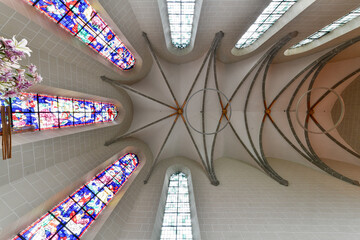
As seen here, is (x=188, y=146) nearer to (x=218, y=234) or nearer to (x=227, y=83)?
(x=227, y=83)

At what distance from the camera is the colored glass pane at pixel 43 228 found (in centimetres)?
564

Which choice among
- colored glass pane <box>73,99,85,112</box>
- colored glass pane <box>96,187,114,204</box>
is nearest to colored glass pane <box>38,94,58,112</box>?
colored glass pane <box>73,99,85,112</box>

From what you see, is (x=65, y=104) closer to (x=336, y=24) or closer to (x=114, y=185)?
(x=114, y=185)

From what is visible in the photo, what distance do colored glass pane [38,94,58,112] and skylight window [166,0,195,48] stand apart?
21.6 ft

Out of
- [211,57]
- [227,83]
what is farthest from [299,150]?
[211,57]

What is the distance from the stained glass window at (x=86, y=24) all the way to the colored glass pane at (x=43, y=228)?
7112mm

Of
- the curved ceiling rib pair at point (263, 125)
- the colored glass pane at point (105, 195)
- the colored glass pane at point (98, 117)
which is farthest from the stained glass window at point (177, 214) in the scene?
the colored glass pane at point (98, 117)

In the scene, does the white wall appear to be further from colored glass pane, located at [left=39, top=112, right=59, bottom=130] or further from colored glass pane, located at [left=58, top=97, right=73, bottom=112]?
colored glass pane, located at [left=58, top=97, right=73, bottom=112]

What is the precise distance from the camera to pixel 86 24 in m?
7.70

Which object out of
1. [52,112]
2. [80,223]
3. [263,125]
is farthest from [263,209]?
[52,112]

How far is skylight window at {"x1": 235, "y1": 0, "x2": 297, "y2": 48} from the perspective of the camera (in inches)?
289

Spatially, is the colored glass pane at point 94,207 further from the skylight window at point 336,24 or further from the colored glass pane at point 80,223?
the skylight window at point 336,24

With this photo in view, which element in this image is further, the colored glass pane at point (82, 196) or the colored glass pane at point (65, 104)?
the colored glass pane at point (65, 104)

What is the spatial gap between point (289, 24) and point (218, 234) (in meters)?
8.78
